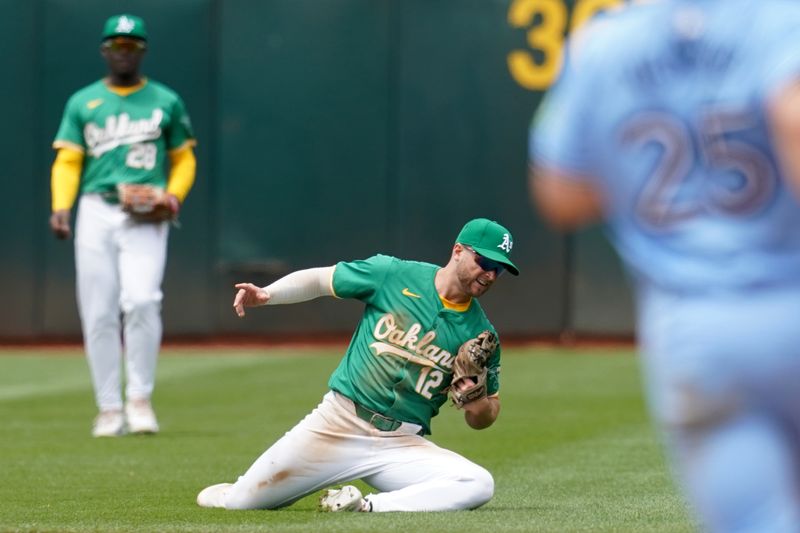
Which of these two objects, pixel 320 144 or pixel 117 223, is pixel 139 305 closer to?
pixel 117 223

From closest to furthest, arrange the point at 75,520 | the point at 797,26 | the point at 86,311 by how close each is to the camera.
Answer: the point at 797,26 < the point at 75,520 < the point at 86,311

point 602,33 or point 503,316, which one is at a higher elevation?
Result: point 602,33

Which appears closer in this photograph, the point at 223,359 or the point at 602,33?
the point at 602,33

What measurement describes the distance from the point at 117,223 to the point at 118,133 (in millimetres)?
547

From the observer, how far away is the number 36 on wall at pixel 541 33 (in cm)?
1647

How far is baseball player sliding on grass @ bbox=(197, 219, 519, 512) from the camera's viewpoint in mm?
6707

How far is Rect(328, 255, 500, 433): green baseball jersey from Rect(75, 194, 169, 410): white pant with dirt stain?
134 inches

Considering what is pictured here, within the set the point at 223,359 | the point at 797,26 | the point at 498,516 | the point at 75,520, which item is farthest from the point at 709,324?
the point at 223,359

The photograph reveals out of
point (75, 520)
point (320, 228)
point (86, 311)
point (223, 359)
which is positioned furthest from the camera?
point (320, 228)

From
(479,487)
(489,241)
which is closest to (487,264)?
(489,241)

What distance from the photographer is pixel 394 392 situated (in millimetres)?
6777

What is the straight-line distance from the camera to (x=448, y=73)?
1677cm

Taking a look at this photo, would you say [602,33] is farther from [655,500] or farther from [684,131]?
[655,500]

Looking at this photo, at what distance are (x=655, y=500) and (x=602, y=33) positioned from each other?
4.14m
